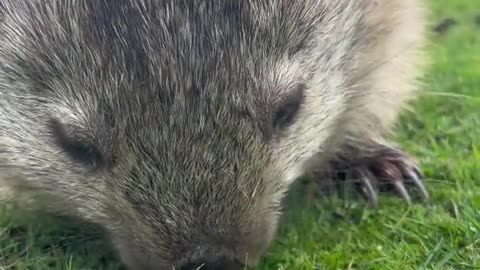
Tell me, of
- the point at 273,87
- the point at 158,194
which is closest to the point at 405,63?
the point at 273,87

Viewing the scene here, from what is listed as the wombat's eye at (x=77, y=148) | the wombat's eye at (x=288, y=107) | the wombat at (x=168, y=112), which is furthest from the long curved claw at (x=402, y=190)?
the wombat's eye at (x=77, y=148)

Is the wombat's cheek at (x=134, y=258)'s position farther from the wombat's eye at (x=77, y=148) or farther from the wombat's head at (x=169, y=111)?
the wombat's eye at (x=77, y=148)

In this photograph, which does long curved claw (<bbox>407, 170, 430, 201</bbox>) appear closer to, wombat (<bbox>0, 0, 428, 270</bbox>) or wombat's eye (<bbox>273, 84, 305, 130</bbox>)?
wombat (<bbox>0, 0, 428, 270</bbox>)

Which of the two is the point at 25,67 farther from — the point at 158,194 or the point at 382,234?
the point at 382,234

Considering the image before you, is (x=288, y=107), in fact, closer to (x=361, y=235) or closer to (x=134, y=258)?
(x=134, y=258)

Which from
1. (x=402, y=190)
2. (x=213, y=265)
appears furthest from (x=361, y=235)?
(x=213, y=265)
